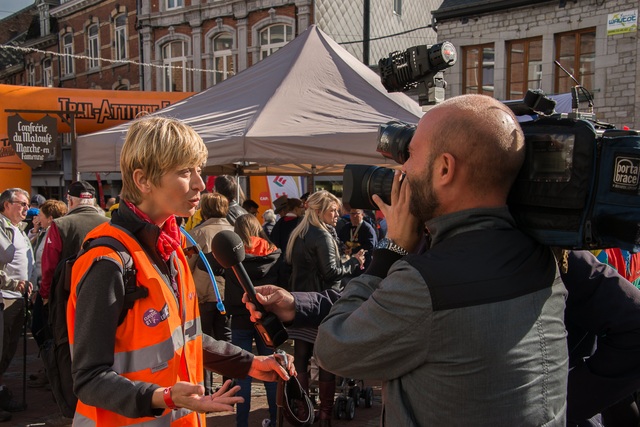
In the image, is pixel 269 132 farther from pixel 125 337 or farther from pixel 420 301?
pixel 420 301

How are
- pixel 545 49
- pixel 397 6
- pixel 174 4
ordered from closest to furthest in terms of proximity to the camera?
pixel 545 49
pixel 397 6
pixel 174 4

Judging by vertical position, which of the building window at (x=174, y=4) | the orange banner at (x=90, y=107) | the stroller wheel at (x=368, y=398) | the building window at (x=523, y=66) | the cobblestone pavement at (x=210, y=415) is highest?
the building window at (x=174, y=4)

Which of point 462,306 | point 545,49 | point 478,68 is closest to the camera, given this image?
point 462,306

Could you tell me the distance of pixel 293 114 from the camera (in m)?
5.69

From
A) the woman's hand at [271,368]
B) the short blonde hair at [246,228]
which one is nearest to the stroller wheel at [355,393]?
the short blonde hair at [246,228]

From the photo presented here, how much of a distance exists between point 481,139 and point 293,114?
4461 millimetres

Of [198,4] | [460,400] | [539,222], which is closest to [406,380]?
[460,400]

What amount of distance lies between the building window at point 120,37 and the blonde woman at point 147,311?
23.3 meters

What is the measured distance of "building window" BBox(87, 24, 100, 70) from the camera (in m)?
24.9

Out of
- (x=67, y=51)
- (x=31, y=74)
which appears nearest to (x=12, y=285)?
(x=67, y=51)

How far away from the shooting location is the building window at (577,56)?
13.3m

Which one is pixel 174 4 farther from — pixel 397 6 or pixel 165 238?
pixel 165 238

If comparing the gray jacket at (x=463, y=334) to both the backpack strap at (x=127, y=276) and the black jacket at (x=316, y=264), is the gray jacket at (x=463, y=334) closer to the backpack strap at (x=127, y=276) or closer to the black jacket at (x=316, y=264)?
the backpack strap at (x=127, y=276)

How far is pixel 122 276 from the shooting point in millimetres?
1757
